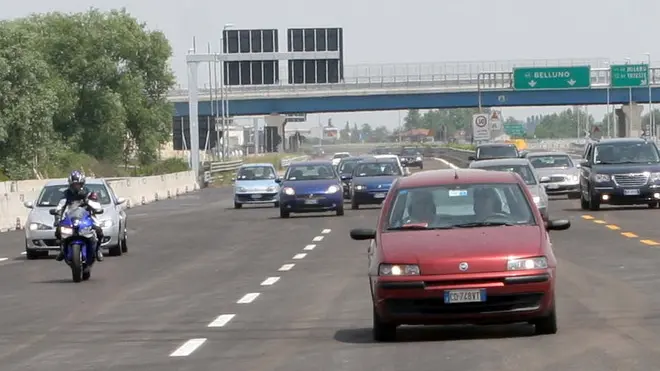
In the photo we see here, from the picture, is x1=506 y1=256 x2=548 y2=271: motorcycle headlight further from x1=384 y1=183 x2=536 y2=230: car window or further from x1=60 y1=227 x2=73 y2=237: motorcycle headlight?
x1=60 y1=227 x2=73 y2=237: motorcycle headlight

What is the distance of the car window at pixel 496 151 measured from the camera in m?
52.1

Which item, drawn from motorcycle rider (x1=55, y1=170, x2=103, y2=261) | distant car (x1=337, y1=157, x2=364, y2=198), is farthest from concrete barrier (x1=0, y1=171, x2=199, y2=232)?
motorcycle rider (x1=55, y1=170, x2=103, y2=261)

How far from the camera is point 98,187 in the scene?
28344mm

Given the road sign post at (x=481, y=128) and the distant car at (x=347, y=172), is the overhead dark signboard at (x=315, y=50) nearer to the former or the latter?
the road sign post at (x=481, y=128)

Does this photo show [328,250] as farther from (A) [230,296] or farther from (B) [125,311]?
(B) [125,311]

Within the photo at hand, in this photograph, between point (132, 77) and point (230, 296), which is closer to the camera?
point (230, 296)

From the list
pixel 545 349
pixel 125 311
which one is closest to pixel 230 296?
pixel 125 311

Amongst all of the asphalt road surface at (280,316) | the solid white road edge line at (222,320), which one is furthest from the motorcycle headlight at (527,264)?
the solid white road edge line at (222,320)

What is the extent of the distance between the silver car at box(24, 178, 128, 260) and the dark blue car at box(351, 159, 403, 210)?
50.3 feet

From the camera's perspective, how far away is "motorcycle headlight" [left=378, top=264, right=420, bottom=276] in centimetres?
1231

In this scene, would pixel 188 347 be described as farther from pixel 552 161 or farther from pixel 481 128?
pixel 481 128

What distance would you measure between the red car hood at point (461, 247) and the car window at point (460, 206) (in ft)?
0.78

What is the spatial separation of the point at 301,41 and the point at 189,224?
114ft

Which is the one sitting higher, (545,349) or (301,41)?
(301,41)
